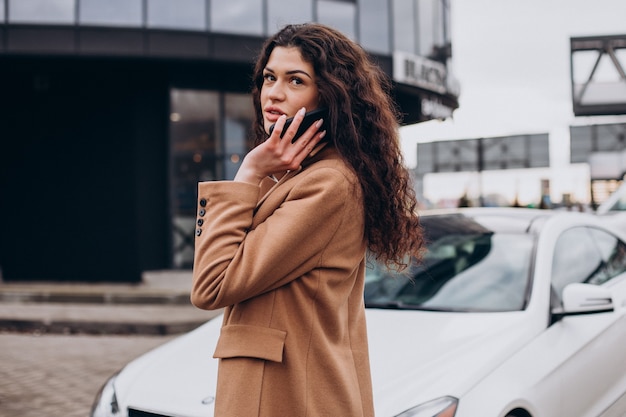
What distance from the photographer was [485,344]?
9.70 feet

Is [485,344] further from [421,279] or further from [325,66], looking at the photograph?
[325,66]

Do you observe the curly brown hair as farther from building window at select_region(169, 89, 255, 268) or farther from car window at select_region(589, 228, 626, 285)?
building window at select_region(169, 89, 255, 268)

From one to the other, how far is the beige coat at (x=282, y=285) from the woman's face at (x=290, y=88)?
6.7 inches

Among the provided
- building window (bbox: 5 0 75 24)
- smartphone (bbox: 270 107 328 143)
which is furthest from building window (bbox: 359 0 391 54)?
smartphone (bbox: 270 107 328 143)

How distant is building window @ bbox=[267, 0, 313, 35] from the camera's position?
15.8 m

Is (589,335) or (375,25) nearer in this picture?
(589,335)

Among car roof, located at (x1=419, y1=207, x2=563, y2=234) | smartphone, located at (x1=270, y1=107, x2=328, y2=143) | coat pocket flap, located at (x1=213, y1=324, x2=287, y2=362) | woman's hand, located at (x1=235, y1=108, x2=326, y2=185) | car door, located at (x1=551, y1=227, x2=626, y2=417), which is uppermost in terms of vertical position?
smartphone, located at (x1=270, y1=107, x2=328, y2=143)

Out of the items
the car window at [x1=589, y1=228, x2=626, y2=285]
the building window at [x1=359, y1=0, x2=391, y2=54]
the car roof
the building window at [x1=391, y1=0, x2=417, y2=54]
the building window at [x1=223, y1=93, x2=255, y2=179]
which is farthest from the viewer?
the building window at [x1=391, y1=0, x2=417, y2=54]

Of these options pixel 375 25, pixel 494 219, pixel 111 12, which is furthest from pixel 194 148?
pixel 494 219

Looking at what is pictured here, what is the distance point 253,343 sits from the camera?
1658 millimetres

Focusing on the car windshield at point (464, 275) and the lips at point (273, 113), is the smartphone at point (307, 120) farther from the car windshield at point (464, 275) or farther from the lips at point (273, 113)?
the car windshield at point (464, 275)

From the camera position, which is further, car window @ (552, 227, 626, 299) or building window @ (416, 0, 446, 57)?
building window @ (416, 0, 446, 57)

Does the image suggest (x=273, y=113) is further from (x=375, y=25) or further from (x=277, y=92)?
(x=375, y=25)

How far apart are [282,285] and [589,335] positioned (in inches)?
89.3
